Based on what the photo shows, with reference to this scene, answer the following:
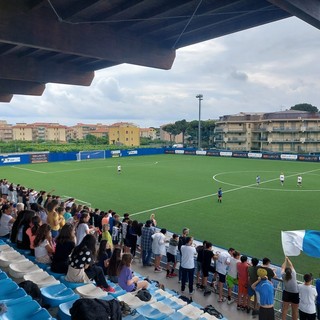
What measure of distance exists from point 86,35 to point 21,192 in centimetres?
1363

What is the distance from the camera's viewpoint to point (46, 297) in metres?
5.33

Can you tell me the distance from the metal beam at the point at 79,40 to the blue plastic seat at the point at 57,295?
4.34 metres

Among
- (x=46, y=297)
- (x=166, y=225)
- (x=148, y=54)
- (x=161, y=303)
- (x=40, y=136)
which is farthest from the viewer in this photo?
(x=40, y=136)

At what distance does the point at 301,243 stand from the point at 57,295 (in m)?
5.94

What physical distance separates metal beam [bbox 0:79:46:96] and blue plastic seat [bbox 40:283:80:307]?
29.9ft

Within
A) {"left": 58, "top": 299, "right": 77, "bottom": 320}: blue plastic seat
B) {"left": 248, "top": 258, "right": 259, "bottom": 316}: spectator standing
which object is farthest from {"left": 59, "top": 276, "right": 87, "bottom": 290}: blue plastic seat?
{"left": 248, "top": 258, "right": 259, "bottom": 316}: spectator standing

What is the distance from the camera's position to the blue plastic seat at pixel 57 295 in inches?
207

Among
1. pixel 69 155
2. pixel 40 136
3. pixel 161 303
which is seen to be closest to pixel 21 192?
pixel 161 303

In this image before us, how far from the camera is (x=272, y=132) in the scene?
271 feet

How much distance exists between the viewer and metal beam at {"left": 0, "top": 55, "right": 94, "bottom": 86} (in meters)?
9.24

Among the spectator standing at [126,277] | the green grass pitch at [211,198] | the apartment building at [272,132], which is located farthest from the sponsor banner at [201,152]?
the spectator standing at [126,277]

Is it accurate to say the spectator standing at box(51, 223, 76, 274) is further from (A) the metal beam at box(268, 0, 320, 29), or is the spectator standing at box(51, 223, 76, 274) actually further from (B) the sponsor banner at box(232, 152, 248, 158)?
(B) the sponsor banner at box(232, 152, 248, 158)

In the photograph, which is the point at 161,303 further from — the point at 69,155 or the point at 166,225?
the point at 69,155

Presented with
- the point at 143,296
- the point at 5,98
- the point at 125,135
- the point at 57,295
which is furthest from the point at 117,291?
the point at 125,135
